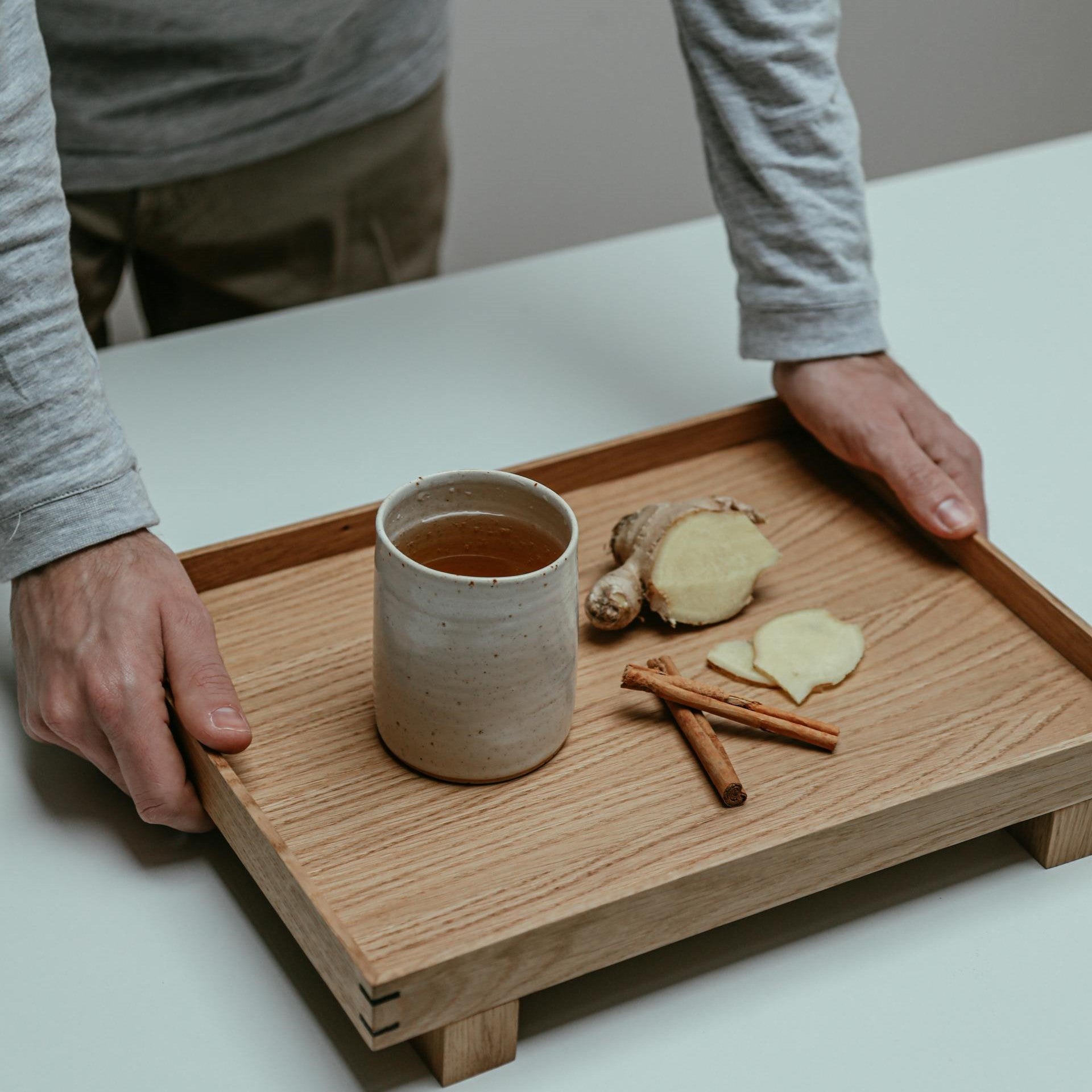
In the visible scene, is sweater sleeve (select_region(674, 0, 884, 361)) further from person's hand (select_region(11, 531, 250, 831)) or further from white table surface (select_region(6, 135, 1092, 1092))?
person's hand (select_region(11, 531, 250, 831))

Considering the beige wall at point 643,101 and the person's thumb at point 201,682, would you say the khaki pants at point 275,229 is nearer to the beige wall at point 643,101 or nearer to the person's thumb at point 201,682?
the person's thumb at point 201,682

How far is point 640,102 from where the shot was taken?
9.43ft

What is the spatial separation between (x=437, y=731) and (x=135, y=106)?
2.64ft

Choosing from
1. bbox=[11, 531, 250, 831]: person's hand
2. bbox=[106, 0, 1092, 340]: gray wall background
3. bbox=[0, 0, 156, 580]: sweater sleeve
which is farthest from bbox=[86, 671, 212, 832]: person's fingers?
bbox=[106, 0, 1092, 340]: gray wall background

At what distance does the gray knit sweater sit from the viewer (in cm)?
84

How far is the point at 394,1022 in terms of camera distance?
65cm

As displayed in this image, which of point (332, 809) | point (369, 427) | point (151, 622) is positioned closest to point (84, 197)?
point (369, 427)

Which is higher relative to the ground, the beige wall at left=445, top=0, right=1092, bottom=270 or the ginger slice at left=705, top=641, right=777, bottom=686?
the ginger slice at left=705, top=641, right=777, bottom=686

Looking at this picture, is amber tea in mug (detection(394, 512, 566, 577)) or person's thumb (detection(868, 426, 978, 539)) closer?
amber tea in mug (detection(394, 512, 566, 577))

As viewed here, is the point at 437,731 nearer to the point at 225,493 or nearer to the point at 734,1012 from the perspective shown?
the point at 734,1012

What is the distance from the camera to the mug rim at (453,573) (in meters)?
0.73

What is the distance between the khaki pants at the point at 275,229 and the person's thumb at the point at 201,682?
2.29 feet

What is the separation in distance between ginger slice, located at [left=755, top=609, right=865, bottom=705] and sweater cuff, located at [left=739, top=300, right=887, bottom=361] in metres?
0.28

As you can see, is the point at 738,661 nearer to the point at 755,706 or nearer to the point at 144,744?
the point at 755,706
